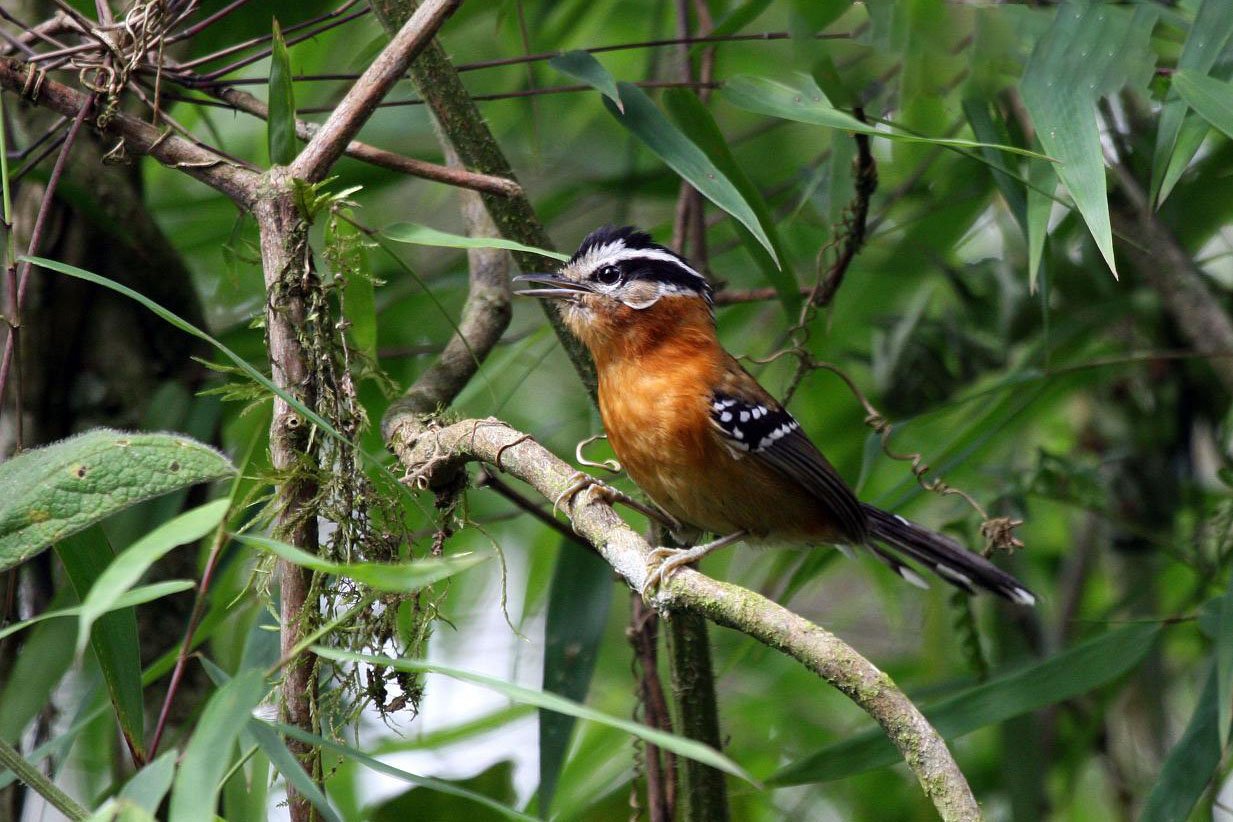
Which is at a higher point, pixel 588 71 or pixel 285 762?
pixel 588 71

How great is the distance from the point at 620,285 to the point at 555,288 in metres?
0.24

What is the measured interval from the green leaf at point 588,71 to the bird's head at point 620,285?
66cm

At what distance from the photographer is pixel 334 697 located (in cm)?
225

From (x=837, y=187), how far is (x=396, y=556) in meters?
1.76

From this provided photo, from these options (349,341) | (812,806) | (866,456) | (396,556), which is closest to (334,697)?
(396,556)

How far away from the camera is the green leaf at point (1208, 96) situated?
246cm

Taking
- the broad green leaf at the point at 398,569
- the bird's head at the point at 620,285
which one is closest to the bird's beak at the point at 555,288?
the bird's head at the point at 620,285

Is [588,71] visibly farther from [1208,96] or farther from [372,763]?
[372,763]

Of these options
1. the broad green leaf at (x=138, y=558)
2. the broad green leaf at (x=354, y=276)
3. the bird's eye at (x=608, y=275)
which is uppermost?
the bird's eye at (x=608, y=275)

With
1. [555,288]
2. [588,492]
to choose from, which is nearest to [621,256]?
[555,288]

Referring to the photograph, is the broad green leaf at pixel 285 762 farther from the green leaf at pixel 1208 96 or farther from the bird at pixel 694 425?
the green leaf at pixel 1208 96

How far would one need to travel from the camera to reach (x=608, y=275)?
11.5ft

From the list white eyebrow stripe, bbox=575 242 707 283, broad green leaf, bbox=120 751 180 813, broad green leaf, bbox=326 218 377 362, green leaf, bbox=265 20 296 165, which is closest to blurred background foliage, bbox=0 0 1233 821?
broad green leaf, bbox=326 218 377 362

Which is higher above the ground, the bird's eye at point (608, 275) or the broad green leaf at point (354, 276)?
the bird's eye at point (608, 275)
